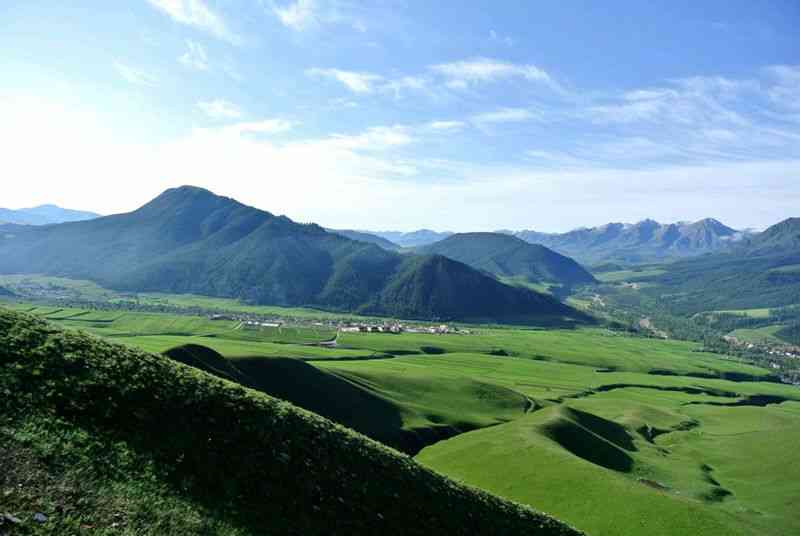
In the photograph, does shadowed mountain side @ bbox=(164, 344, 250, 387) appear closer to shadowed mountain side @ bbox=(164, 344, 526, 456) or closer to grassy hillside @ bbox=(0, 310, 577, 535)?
shadowed mountain side @ bbox=(164, 344, 526, 456)

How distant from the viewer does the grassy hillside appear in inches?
775

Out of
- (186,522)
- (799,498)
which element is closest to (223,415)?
(186,522)

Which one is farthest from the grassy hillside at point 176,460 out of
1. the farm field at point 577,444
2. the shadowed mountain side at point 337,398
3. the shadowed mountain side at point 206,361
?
the shadowed mountain side at point 337,398

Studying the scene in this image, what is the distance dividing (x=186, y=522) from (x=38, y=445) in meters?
6.63

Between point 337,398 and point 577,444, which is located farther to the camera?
point 337,398

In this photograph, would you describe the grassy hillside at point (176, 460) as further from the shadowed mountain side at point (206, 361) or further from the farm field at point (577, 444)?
the shadowed mountain side at point (206, 361)

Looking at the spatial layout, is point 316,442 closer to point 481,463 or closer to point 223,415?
point 223,415

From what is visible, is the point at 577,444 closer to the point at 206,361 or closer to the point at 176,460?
the point at 206,361

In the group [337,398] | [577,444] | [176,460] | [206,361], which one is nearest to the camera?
[176,460]

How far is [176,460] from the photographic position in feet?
79.5

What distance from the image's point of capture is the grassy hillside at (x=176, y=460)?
1969 centimetres

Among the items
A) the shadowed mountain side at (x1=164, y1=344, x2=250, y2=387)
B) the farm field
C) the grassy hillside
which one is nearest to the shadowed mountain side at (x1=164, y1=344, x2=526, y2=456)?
the shadowed mountain side at (x1=164, y1=344, x2=250, y2=387)

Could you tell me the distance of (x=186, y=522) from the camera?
20.5m

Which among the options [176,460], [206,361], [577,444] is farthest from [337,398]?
[176,460]
